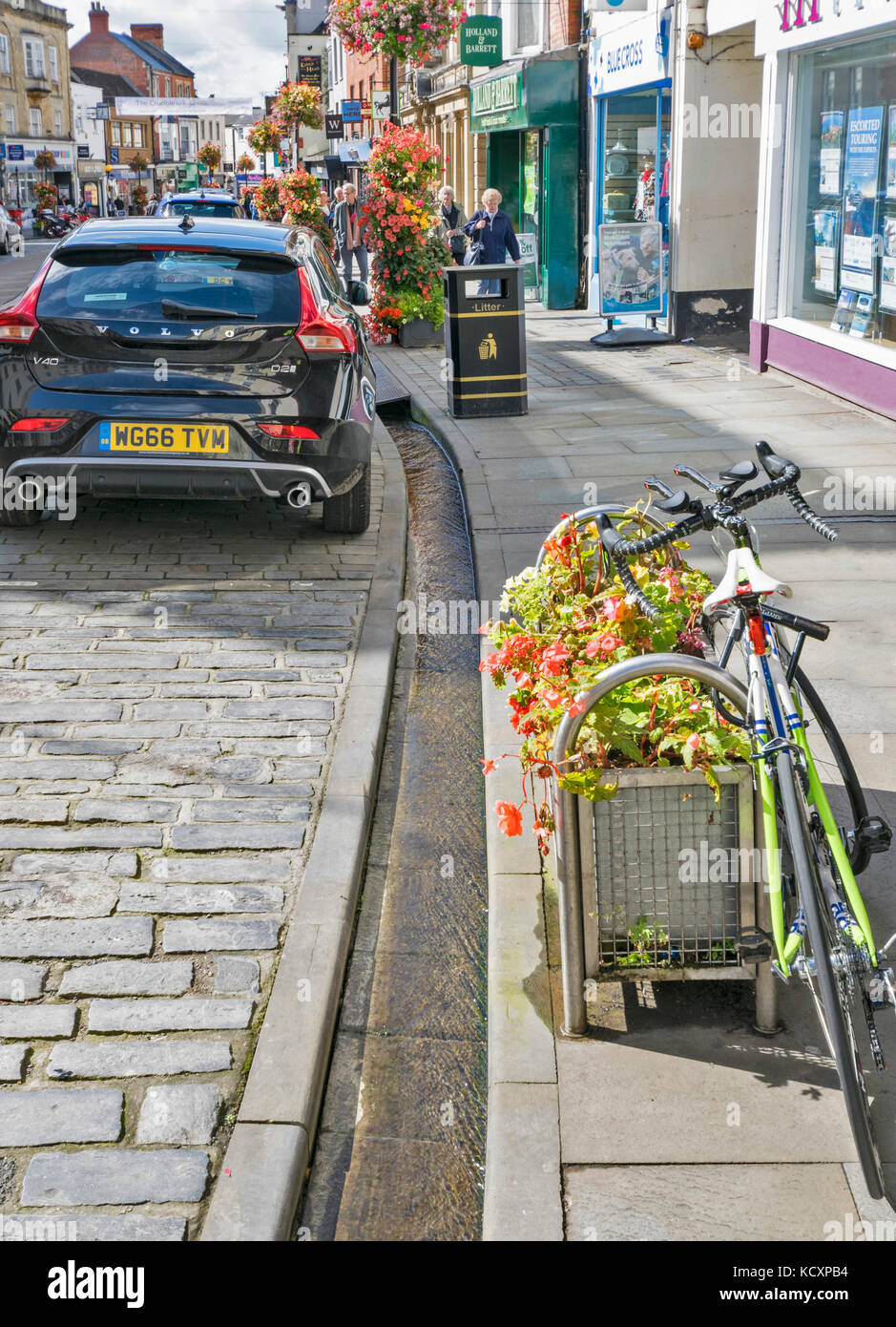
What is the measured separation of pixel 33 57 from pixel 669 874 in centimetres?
9356

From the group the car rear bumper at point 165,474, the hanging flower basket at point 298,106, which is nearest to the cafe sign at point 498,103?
the hanging flower basket at point 298,106

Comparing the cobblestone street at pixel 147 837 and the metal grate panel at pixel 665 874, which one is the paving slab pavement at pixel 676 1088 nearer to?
the metal grate panel at pixel 665 874

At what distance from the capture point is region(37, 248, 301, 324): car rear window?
727 cm

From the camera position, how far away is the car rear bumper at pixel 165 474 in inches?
280

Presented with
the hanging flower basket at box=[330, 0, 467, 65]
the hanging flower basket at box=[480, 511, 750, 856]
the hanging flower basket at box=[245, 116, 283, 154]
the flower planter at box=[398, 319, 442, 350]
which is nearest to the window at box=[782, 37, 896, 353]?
the flower planter at box=[398, 319, 442, 350]

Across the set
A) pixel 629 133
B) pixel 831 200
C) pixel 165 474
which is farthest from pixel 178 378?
pixel 629 133

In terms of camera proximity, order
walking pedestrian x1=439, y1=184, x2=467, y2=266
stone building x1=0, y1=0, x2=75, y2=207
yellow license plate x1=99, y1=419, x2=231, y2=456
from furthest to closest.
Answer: stone building x1=0, y1=0, x2=75, y2=207
walking pedestrian x1=439, y1=184, x2=467, y2=266
yellow license plate x1=99, y1=419, x2=231, y2=456

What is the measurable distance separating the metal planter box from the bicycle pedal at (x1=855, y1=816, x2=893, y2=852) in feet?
1.08

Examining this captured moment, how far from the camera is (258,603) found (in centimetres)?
683

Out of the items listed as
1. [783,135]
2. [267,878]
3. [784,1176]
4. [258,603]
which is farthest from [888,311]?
[784,1176]

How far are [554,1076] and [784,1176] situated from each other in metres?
0.58

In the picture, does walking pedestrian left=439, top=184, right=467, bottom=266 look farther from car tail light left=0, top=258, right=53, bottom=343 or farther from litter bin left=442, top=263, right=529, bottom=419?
car tail light left=0, top=258, right=53, bottom=343

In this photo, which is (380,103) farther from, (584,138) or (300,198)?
(300,198)

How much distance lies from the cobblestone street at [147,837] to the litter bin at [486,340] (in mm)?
4484
